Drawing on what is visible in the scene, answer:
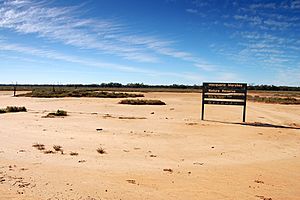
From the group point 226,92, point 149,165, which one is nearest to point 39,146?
point 149,165

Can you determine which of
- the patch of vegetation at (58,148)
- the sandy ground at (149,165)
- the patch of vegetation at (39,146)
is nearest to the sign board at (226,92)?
the sandy ground at (149,165)

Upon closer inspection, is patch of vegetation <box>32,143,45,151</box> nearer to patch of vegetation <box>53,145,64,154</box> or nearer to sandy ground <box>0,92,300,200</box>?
sandy ground <box>0,92,300,200</box>

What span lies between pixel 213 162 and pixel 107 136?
4822mm

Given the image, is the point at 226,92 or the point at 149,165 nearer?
the point at 149,165

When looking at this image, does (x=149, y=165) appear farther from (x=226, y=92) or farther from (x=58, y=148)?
(x=226, y=92)

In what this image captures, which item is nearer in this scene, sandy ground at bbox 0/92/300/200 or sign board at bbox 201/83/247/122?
sandy ground at bbox 0/92/300/200

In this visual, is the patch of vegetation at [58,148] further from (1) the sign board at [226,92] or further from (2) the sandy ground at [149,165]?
(1) the sign board at [226,92]

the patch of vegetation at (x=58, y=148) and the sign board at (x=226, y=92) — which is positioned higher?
the sign board at (x=226, y=92)

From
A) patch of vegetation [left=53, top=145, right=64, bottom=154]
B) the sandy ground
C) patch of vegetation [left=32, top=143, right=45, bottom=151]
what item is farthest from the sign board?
patch of vegetation [left=32, top=143, right=45, bottom=151]

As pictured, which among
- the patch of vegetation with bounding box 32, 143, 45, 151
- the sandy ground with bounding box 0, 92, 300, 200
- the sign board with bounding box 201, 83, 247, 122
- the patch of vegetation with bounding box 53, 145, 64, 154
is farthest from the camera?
the sign board with bounding box 201, 83, 247, 122

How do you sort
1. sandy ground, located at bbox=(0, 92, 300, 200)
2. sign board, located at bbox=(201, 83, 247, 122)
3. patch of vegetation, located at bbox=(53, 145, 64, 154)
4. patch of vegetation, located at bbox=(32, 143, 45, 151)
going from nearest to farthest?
sandy ground, located at bbox=(0, 92, 300, 200), patch of vegetation, located at bbox=(53, 145, 64, 154), patch of vegetation, located at bbox=(32, 143, 45, 151), sign board, located at bbox=(201, 83, 247, 122)

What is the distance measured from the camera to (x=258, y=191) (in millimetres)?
5879

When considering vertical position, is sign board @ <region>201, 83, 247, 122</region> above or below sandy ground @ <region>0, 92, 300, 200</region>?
above

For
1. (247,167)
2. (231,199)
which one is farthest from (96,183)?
(247,167)
